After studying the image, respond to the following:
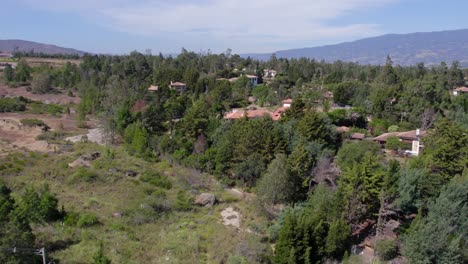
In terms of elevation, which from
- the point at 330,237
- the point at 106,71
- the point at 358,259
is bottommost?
the point at 358,259

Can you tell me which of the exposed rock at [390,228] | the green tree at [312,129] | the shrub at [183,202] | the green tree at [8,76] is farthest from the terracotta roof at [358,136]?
the green tree at [8,76]

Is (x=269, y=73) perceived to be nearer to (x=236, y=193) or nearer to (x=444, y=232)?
(x=236, y=193)

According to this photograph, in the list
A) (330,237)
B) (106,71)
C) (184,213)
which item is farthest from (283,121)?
(106,71)

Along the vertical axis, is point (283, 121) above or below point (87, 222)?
above

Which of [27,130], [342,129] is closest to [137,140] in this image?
[27,130]

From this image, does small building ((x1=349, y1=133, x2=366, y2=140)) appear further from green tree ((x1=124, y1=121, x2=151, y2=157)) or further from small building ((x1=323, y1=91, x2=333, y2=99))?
green tree ((x1=124, y1=121, x2=151, y2=157))

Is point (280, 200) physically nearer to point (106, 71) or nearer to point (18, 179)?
point (18, 179)
